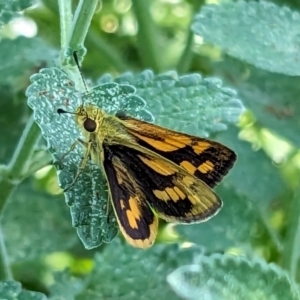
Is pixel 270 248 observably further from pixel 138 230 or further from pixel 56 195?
pixel 138 230

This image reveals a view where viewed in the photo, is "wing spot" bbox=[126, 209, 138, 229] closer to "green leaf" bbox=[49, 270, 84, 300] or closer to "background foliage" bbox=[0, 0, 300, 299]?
"background foliage" bbox=[0, 0, 300, 299]

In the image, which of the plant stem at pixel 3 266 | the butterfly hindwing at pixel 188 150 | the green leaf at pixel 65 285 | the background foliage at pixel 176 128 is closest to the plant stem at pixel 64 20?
the background foliage at pixel 176 128

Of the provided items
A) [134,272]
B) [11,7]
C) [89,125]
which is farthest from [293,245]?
[11,7]

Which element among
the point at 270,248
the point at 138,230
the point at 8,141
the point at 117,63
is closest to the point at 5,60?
the point at 8,141

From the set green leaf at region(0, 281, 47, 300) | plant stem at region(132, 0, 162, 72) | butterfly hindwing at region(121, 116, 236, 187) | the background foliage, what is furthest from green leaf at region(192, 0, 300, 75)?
green leaf at region(0, 281, 47, 300)

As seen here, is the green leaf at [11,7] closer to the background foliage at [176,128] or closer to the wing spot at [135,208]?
the background foliage at [176,128]

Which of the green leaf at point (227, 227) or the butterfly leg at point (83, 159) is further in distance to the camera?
the green leaf at point (227, 227)
